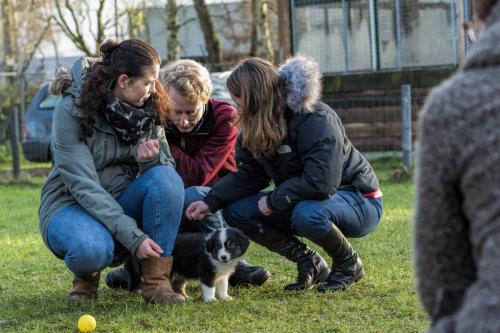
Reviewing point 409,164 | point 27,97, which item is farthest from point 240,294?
point 27,97

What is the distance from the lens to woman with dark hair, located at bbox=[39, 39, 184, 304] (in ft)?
14.7

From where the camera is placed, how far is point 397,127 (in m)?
14.6

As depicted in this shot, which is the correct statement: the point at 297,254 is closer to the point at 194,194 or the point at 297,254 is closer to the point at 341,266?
the point at 341,266

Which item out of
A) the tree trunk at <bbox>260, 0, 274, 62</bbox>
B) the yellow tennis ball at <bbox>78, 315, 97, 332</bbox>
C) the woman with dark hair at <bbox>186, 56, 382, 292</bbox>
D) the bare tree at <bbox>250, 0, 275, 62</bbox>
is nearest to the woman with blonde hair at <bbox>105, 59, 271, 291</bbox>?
the woman with dark hair at <bbox>186, 56, 382, 292</bbox>

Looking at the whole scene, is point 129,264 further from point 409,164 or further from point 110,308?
point 409,164

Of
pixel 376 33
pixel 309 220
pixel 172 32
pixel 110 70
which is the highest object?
pixel 172 32

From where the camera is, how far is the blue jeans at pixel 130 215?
A: 443 cm

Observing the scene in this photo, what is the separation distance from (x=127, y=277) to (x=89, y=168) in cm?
93

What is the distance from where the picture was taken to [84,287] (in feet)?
16.1

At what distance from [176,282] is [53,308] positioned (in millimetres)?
734

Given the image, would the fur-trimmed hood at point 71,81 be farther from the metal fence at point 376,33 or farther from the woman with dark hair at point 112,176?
the metal fence at point 376,33

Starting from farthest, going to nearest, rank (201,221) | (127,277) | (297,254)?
1. (201,221)
2. (127,277)
3. (297,254)

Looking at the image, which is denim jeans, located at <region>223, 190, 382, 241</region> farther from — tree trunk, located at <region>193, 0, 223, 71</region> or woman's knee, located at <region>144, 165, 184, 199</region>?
tree trunk, located at <region>193, 0, 223, 71</region>

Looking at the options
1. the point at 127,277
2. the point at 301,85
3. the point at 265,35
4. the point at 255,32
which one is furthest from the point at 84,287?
the point at 255,32
